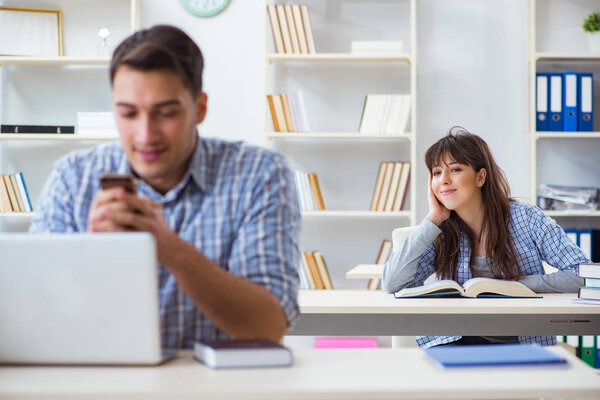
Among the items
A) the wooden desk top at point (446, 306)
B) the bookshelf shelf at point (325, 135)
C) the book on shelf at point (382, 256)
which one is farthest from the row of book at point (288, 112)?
the wooden desk top at point (446, 306)

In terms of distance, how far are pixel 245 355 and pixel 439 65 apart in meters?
3.31

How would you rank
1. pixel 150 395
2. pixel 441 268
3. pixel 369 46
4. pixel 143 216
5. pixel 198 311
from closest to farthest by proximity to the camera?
pixel 150 395
pixel 143 216
pixel 198 311
pixel 441 268
pixel 369 46

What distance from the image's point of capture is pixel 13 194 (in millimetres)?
3863

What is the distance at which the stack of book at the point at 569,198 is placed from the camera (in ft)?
12.5

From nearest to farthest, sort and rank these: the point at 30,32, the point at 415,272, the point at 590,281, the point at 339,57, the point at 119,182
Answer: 1. the point at 119,182
2. the point at 590,281
3. the point at 415,272
4. the point at 339,57
5. the point at 30,32

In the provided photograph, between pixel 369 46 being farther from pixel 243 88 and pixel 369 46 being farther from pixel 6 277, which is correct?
pixel 6 277

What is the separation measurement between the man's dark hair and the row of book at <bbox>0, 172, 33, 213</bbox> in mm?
2856

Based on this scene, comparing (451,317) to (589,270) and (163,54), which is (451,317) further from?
(163,54)

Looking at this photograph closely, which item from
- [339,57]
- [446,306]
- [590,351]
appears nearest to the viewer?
[446,306]

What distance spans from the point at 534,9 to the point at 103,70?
2.44 meters

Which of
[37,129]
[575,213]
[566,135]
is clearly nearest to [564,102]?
[566,135]

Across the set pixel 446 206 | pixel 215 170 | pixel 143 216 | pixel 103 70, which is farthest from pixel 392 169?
pixel 143 216

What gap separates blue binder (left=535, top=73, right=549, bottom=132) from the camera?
150 inches

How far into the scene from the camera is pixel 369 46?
3.84 metres
